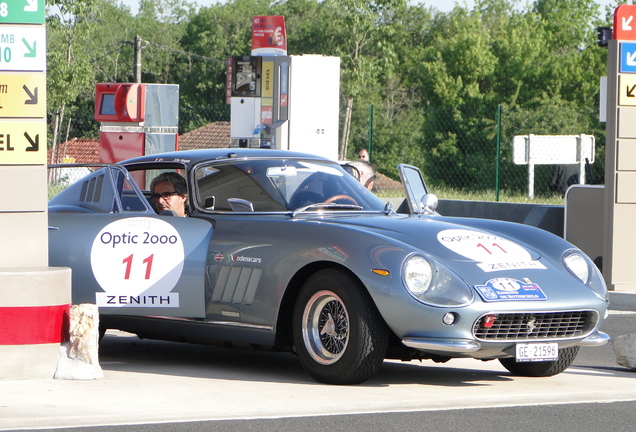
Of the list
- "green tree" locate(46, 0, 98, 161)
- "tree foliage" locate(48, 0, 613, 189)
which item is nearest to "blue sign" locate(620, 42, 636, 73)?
"green tree" locate(46, 0, 98, 161)

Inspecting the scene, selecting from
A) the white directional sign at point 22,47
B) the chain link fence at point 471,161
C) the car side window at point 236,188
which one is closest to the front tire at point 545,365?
the car side window at point 236,188

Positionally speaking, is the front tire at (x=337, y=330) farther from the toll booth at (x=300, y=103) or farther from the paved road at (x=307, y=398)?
the toll booth at (x=300, y=103)

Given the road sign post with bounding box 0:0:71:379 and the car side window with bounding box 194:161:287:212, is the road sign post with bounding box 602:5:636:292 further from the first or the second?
the road sign post with bounding box 0:0:71:379

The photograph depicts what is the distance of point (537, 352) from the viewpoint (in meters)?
6.65

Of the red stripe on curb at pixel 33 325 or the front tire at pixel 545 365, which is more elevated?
the red stripe on curb at pixel 33 325

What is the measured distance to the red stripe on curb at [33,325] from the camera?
6902 millimetres

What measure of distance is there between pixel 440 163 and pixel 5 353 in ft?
75.7

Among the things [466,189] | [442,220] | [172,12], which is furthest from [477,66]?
[442,220]

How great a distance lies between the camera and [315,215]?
7.57m

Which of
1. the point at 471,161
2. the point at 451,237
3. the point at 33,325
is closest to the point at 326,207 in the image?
the point at 451,237

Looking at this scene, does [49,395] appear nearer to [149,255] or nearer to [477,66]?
[149,255]

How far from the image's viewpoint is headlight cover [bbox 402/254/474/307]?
6.46 m

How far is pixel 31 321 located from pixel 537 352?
3.04m

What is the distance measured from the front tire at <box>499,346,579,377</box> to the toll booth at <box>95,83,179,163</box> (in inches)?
491
